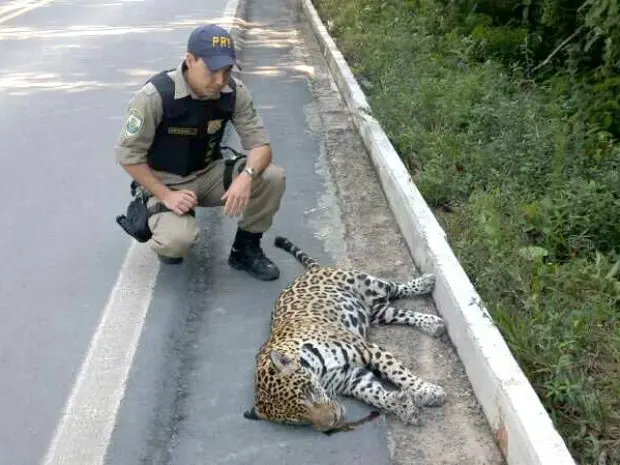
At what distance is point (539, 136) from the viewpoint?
6.79 metres

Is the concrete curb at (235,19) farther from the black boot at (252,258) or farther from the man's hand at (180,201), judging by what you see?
the man's hand at (180,201)

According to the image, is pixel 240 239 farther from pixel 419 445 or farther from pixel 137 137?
pixel 419 445

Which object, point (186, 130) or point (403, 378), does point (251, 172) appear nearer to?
point (186, 130)

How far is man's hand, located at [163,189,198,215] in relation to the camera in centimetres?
555

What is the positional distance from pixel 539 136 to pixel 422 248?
159cm

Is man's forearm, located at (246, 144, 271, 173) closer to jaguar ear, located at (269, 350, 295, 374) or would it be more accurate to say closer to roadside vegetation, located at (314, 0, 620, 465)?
roadside vegetation, located at (314, 0, 620, 465)

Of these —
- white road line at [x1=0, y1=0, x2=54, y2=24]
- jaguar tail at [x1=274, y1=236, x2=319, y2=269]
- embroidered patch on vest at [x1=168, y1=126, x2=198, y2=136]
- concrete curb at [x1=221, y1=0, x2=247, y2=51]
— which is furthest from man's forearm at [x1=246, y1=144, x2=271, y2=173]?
white road line at [x1=0, y1=0, x2=54, y2=24]

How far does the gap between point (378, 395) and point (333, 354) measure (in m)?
0.34

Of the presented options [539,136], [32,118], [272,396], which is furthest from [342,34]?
[272,396]

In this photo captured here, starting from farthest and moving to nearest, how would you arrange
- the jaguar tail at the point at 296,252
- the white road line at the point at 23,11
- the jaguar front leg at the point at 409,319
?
the white road line at the point at 23,11
the jaguar tail at the point at 296,252
the jaguar front leg at the point at 409,319

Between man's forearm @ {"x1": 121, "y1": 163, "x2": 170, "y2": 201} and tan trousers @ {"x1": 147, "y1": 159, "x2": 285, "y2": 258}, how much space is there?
0.16 m

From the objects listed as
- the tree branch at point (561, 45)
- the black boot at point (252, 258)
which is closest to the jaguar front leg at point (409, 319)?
the black boot at point (252, 258)

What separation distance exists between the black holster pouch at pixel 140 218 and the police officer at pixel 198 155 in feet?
0.12

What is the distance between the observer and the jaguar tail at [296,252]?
6.01 meters
